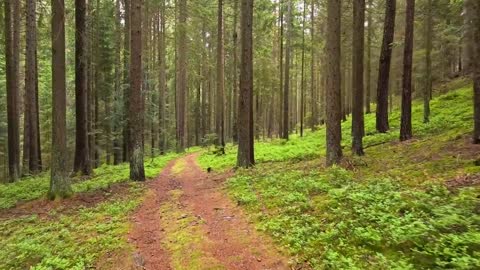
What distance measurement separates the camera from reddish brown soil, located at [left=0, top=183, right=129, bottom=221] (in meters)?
11.7

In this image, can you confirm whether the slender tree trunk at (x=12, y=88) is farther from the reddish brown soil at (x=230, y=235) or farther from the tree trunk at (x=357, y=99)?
the tree trunk at (x=357, y=99)

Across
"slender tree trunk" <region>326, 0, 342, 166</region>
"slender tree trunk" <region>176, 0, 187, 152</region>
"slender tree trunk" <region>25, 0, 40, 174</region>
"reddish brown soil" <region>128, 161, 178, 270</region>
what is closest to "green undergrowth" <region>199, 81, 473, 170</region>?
"slender tree trunk" <region>326, 0, 342, 166</region>

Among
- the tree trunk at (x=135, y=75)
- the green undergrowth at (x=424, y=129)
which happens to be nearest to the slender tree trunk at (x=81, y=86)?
the tree trunk at (x=135, y=75)

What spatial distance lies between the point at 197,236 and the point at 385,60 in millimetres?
13297

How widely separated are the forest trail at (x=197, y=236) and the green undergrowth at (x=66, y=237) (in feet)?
1.54

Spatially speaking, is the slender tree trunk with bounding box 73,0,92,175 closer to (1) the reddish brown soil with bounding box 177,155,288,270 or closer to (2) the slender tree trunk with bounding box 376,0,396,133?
(1) the reddish brown soil with bounding box 177,155,288,270

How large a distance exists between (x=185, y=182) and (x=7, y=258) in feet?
28.3

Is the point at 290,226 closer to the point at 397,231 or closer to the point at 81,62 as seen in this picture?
the point at 397,231

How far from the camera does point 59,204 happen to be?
12.0 meters

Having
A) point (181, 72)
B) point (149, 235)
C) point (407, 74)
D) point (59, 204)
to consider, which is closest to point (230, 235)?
point (149, 235)

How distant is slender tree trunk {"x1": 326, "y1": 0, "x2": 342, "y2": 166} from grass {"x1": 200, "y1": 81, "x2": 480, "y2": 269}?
66 centimetres

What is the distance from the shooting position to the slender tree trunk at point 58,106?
1205 cm

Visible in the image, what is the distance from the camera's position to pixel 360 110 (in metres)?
13.8

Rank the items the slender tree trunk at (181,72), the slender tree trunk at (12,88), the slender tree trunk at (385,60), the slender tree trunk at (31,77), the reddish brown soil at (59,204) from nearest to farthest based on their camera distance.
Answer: the reddish brown soil at (59,204) → the slender tree trunk at (385,60) → the slender tree trunk at (31,77) → the slender tree trunk at (12,88) → the slender tree trunk at (181,72)
